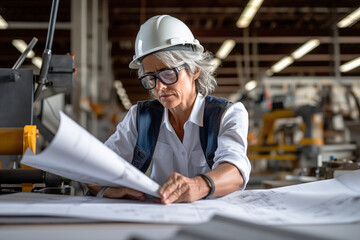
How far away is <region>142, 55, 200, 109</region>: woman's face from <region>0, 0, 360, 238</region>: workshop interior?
41 cm

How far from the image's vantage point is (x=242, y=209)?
82 cm

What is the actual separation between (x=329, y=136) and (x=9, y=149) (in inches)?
307

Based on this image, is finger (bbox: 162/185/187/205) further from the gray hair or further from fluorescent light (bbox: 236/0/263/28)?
fluorescent light (bbox: 236/0/263/28)

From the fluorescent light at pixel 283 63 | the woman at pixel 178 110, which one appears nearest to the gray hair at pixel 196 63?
the woman at pixel 178 110

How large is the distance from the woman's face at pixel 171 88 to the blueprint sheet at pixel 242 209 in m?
0.62

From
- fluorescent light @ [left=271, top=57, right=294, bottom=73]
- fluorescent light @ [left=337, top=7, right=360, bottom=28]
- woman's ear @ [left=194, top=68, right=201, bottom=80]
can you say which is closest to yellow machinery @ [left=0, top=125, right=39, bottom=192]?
woman's ear @ [left=194, top=68, right=201, bottom=80]

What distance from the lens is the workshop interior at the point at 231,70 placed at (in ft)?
4.86

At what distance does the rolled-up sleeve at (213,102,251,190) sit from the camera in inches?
46.7

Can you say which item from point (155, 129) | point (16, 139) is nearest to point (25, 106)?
point (16, 139)

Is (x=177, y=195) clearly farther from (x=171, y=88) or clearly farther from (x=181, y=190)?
(x=171, y=88)

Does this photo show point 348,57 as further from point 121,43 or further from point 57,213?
point 57,213

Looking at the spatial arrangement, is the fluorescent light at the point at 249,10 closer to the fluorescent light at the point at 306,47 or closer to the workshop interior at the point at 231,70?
the workshop interior at the point at 231,70

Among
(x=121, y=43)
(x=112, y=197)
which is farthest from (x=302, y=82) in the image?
(x=112, y=197)

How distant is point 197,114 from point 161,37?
1.23 ft
